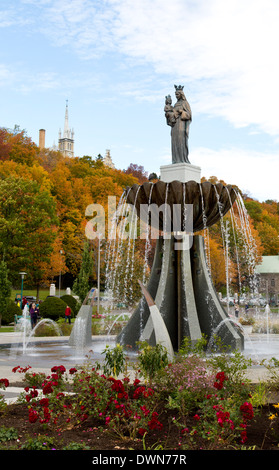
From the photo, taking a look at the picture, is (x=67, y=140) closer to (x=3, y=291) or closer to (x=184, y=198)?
(x=3, y=291)

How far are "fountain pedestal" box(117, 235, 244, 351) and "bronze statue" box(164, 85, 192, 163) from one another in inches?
86.8

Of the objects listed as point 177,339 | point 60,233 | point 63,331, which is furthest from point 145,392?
point 60,233

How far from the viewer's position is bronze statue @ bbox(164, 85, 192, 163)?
13312 millimetres

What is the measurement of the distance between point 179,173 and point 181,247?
1852 mm

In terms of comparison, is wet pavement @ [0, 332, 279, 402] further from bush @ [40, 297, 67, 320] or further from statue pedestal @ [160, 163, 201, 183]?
bush @ [40, 297, 67, 320]

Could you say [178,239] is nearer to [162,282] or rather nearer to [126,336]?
[162,282]

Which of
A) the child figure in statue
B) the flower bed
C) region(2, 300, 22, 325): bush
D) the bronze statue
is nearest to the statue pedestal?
the bronze statue

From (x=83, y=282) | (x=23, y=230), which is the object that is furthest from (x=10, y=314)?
(x=23, y=230)

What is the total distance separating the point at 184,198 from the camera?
12.1m

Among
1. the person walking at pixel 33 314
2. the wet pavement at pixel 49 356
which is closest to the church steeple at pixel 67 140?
the person walking at pixel 33 314

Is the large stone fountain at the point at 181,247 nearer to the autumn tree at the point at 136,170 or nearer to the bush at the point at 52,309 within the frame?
the bush at the point at 52,309

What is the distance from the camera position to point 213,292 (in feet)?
42.2

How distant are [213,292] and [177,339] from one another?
148 centimetres

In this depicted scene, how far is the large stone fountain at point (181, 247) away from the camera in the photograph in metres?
12.1
